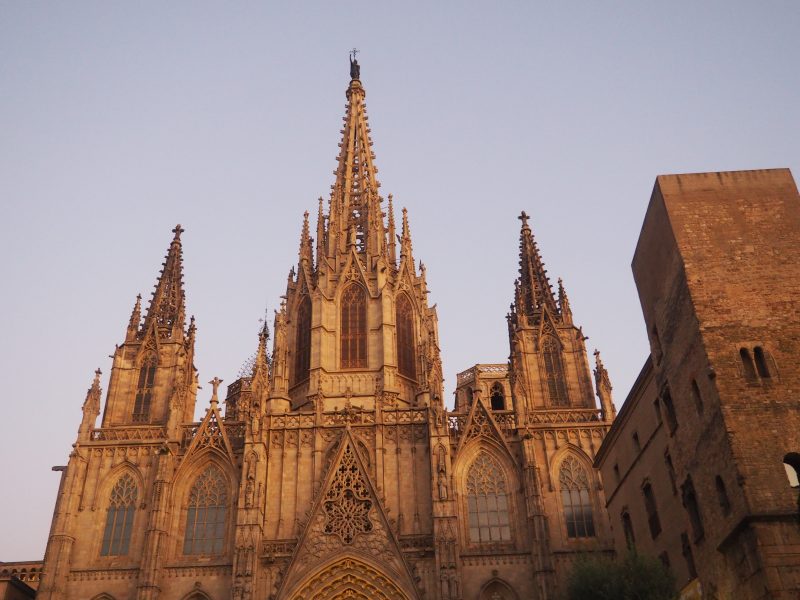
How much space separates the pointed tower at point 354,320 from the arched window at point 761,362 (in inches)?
676

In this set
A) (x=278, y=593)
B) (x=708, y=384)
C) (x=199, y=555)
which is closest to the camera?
(x=708, y=384)

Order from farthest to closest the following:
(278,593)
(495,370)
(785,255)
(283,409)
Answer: (495,370) → (283,409) → (278,593) → (785,255)

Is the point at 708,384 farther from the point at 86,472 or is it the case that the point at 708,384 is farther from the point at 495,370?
the point at 495,370

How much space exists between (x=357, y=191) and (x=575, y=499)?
23.0 meters

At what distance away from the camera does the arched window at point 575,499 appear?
3478cm

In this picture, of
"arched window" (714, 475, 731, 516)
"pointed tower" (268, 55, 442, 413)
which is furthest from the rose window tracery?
"arched window" (714, 475, 731, 516)

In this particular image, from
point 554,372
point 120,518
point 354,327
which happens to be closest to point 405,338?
point 354,327

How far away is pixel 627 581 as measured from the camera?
74.4 ft

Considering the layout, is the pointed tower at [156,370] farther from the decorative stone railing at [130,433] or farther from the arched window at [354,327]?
the arched window at [354,327]

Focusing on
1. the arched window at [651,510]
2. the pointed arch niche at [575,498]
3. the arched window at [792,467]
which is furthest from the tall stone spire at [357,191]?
the arched window at [792,467]

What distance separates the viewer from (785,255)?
23484 mm

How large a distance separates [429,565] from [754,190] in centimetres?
1840

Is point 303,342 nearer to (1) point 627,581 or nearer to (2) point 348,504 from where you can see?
(2) point 348,504

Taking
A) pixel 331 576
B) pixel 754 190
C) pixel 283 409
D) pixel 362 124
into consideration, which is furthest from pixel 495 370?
pixel 754 190
